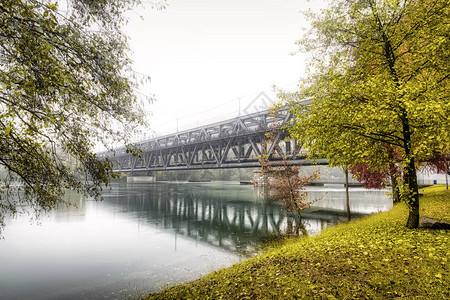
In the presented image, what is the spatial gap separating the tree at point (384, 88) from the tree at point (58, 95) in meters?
6.57

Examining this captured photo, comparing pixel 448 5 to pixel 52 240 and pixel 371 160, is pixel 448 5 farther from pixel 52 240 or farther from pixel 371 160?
pixel 52 240

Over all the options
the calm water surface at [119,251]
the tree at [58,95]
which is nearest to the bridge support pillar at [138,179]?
the calm water surface at [119,251]

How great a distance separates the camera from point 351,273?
5.35 metres

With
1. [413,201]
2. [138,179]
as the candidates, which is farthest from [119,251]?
[138,179]

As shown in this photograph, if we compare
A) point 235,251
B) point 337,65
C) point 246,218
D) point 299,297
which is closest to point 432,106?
point 337,65

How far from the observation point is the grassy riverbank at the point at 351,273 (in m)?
4.62

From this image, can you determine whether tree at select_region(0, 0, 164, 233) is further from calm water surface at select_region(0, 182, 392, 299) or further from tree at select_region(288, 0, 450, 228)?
tree at select_region(288, 0, 450, 228)

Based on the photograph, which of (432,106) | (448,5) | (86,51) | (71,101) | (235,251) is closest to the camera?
(71,101)

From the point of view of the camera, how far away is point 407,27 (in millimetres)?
8656

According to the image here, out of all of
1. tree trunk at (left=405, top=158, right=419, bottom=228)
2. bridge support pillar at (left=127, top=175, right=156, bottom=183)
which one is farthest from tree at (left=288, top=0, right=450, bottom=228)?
bridge support pillar at (left=127, top=175, right=156, bottom=183)

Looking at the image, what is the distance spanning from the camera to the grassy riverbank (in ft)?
15.2

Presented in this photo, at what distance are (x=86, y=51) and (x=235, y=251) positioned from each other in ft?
35.6

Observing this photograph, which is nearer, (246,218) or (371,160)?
(371,160)

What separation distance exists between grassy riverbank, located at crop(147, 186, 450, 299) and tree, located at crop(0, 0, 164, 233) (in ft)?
14.2
